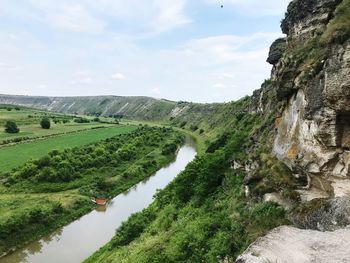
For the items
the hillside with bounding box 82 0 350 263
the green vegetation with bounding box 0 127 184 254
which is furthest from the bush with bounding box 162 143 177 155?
the hillside with bounding box 82 0 350 263

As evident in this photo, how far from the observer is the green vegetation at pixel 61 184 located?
125 feet

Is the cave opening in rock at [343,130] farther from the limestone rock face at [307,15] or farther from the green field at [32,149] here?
the green field at [32,149]

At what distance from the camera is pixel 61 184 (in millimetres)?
52094

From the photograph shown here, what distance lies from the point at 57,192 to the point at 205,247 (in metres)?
32.2

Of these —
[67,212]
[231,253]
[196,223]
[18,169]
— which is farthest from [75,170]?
[231,253]

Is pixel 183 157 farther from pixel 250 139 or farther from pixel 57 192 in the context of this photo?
pixel 250 139

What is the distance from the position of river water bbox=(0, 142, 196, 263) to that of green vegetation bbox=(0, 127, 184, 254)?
103 centimetres

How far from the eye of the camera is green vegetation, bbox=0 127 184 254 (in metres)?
38.1

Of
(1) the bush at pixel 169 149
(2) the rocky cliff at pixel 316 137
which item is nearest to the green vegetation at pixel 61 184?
(1) the bush at pixel 169 149

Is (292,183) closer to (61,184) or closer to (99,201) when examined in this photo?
(99,201)

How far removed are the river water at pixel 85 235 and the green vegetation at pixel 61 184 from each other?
1026 mm

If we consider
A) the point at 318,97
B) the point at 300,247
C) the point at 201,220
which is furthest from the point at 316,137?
the point at 201,220

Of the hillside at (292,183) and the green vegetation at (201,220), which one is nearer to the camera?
the hillside at (292,183)

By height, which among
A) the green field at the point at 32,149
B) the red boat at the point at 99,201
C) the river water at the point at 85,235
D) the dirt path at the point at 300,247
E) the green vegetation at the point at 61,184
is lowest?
the river water at the point at 85,235
